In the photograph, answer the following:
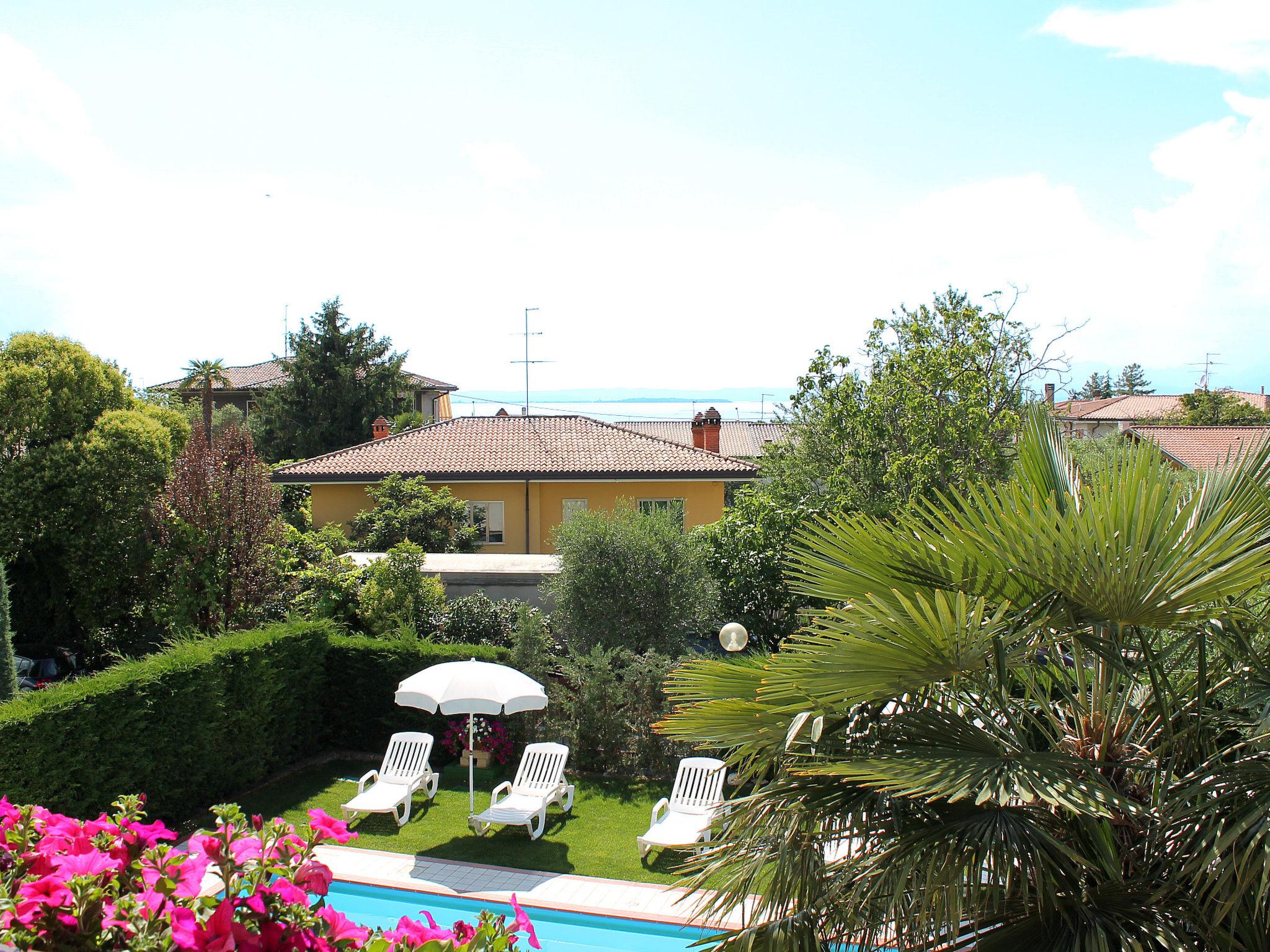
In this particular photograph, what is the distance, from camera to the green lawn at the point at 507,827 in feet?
36.6

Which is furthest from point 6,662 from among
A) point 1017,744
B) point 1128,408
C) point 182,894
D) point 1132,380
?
point 1132,380

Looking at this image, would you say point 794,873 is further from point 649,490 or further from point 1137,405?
point 1137,405

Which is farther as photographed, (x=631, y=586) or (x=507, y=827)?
(x=631, y=586)

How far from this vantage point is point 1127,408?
243ft

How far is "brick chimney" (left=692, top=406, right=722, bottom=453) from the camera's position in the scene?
33906 millimetres

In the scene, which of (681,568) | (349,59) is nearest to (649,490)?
(681,568)

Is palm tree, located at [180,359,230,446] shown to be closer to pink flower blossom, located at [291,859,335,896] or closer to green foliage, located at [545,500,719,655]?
green foliage, located at [545,500,719,655]

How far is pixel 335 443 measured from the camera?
4953cm

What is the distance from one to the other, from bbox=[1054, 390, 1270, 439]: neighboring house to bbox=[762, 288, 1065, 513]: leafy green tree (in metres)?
50.7

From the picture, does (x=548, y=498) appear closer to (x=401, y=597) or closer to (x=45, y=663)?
(x=401, y=597)

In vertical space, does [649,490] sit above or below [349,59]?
below

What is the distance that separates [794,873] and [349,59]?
1046 cm

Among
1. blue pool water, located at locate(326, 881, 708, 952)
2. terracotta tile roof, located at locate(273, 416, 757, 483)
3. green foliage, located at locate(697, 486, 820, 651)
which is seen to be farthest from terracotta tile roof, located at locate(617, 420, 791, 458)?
blue pool water, located at locate(326, 881, 708, 952)

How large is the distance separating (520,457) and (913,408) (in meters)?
16.0
